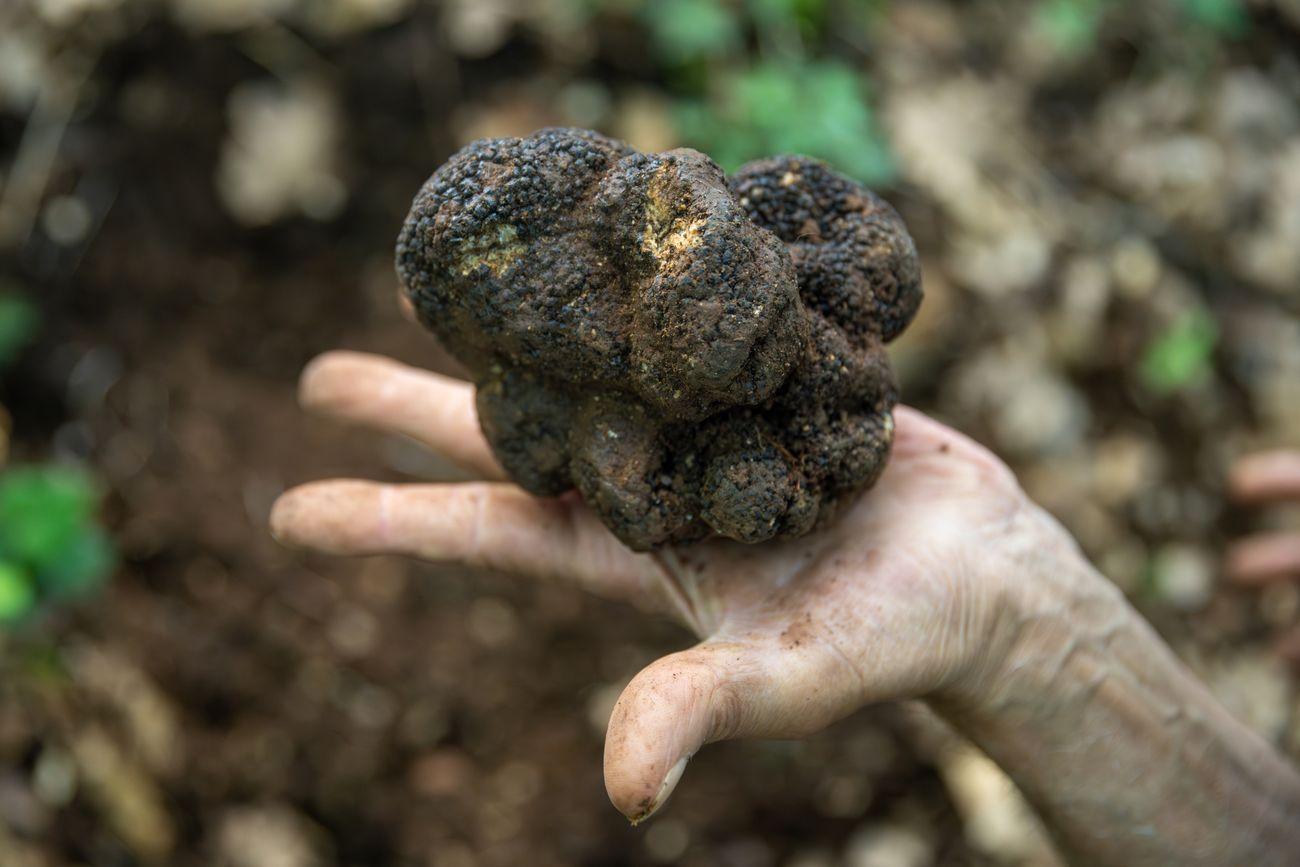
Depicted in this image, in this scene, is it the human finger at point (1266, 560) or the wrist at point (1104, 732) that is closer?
the wrist at point (1104, 732)

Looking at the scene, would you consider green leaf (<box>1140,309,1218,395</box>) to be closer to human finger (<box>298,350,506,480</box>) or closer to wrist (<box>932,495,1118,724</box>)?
wrist (<box>932,495,1118,724</box>)

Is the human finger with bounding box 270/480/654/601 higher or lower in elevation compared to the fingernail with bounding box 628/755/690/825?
lower

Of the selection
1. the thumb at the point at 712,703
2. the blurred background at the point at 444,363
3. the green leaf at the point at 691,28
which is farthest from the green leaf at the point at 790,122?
the thumb at the point at 712,703

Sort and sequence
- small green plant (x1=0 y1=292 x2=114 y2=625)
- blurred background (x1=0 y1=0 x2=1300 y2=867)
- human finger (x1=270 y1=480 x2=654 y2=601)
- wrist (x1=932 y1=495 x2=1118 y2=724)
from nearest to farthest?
wrist (x1=932 y1=495 x2=1118 y2=724) → human finger (x1=270 y1=480 x2=654 y2=601) → small green plant (x1=0 y1=292 x2=114 y2=625) → blurred background (x1=0 y1=0 x2=1300 y2=867)

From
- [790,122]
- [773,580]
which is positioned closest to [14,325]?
[790,122]

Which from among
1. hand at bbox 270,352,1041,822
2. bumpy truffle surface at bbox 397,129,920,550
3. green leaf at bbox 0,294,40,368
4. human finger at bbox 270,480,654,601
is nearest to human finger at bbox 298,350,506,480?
hand at bbox 270,352,1041,822

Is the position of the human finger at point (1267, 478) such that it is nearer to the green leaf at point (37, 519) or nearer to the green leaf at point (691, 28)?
the green leaf at point (691, 28)

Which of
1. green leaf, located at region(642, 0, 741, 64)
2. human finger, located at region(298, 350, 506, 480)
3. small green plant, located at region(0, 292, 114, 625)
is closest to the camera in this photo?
human finger, located at region(298, 350, 506, 480)
